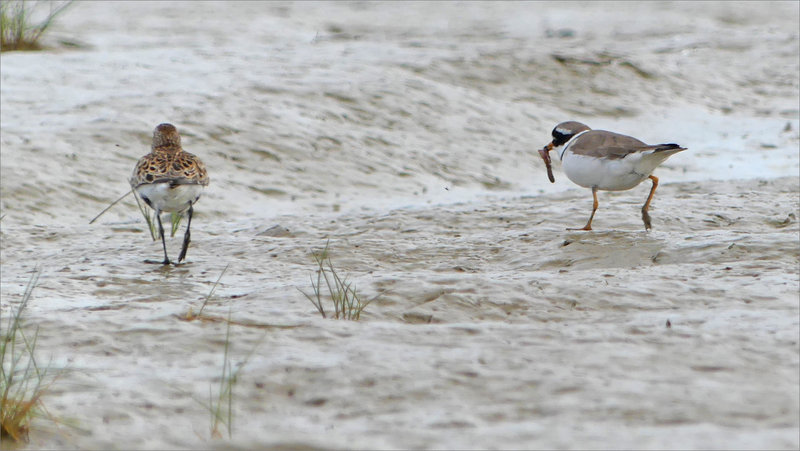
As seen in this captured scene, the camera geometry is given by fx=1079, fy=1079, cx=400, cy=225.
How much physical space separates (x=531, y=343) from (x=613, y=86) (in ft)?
32.8

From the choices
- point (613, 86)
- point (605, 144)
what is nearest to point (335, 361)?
point (605, 144)

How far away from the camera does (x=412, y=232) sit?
798 centimetres

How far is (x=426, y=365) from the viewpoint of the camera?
13.6 ft

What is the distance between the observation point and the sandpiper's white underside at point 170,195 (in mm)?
6980

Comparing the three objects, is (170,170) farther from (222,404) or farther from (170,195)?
(222,404)

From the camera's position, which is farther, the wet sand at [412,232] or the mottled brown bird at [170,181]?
the mottled brown bird at [170,181]

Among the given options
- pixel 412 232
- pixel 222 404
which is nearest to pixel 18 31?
pixel 412 232

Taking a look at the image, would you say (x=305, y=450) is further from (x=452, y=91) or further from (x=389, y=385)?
(x=452, y=91)

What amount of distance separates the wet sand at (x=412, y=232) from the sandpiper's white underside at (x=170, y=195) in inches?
16.9

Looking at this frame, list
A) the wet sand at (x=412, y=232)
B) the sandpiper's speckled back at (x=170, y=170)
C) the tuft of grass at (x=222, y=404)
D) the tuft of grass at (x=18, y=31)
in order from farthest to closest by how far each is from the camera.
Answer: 1. the tuft of grass at (x=18, y=31)
2. the sandpiper's speckled back at (x=170, y=170)
3. the wet sand at (x=412, y=232)
4. the tuft of grass at (x=222, y=404)

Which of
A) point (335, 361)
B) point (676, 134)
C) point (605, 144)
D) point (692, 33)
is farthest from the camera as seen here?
point (692, 33)

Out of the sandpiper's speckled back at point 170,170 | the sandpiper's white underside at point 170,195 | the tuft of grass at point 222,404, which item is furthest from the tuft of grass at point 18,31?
the tuft of grass at point 222,404

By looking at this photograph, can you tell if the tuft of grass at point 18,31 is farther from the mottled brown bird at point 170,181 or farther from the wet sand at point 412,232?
the mottled brown bird at point 170,181

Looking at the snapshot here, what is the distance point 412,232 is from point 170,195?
6.13 feet
